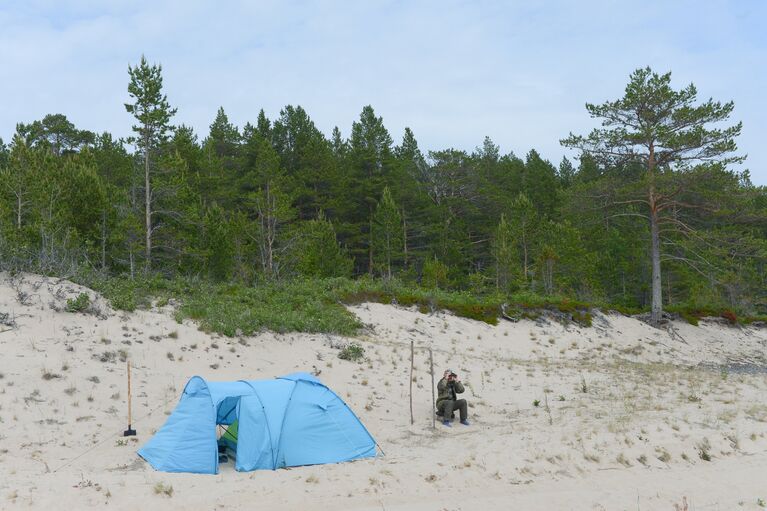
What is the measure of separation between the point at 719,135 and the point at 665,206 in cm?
433

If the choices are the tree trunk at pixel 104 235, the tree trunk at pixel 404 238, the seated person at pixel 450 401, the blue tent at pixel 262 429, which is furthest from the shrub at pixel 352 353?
the tree trunk at pixel 404 238

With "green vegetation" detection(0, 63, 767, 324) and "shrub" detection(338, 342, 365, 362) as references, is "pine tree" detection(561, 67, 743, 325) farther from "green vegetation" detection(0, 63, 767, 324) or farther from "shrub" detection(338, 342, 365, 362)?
"shrub" detection(338, 342, 365, 362)

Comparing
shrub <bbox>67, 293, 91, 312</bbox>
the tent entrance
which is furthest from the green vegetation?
the tent entrance

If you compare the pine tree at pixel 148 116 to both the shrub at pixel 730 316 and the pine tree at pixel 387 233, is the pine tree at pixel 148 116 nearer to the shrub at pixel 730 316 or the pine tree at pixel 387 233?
the pine tree at pixel 387 233

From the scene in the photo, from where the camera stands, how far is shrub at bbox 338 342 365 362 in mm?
18750

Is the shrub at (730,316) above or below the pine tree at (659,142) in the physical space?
below

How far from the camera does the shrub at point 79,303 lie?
1684cm

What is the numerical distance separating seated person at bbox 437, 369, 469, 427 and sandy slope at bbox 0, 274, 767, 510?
0.40m

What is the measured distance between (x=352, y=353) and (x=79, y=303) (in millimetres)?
8212

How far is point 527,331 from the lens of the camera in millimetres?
27734

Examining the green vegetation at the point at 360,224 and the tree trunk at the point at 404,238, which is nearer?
the green vegetation at the point at 360,224

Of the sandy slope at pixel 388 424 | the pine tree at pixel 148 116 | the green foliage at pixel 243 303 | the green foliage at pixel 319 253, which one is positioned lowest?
the sandy slope at pixel 388 424

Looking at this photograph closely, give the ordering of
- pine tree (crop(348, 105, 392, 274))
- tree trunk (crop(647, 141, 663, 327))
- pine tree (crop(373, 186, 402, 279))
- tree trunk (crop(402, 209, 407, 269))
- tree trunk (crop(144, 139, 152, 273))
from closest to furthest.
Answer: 1. tree trunk (crop(144, 139, 152, 273))
2. tree trunk (crop(647, 141, 663, 327))
3. pine tree (crop(373, 186, 402, 279))
4. tree trunk (crop(402, 209, 407, 269))
5. pine tree (crop(348, 105, 392, 274))

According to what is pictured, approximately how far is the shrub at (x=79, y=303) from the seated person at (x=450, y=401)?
10.6 m
